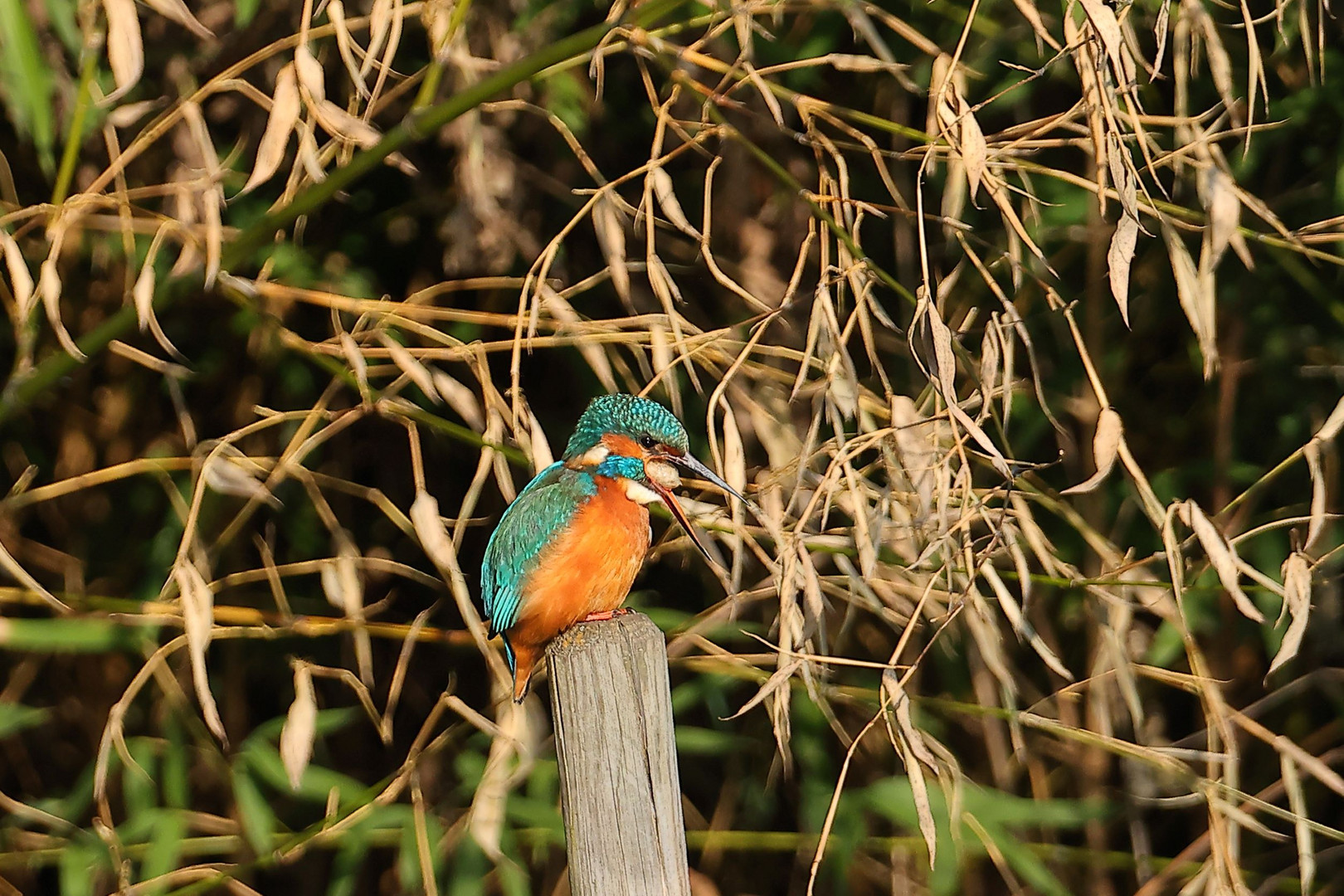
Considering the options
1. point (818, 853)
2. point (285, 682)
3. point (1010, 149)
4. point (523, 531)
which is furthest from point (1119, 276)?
point (285, 682)

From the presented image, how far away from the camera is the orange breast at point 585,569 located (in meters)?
2.05

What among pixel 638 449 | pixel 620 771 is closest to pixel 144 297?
pixel 638 449

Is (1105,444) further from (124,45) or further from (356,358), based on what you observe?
(124,45)

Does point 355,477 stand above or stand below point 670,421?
above

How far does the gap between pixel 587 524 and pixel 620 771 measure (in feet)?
2.07

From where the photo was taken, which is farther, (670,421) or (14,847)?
(14,847)

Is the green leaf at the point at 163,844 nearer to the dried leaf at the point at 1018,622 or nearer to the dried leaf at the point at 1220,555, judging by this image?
the dried leaf at the point at 1018,622

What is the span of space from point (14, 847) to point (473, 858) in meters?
0.99

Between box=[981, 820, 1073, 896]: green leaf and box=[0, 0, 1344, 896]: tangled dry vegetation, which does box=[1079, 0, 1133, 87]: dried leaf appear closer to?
box=[0, 0, 1344, 896]: tangled dry vegetation

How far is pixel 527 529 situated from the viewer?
7.01ft

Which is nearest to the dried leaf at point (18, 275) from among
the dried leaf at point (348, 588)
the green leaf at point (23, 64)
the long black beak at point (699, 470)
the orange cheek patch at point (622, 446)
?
the green leaf at point (23, 64)

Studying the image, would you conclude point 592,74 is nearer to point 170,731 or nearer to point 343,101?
point 343,101

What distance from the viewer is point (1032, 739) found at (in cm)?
323

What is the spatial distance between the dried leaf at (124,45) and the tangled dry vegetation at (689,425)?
0.4 inches
